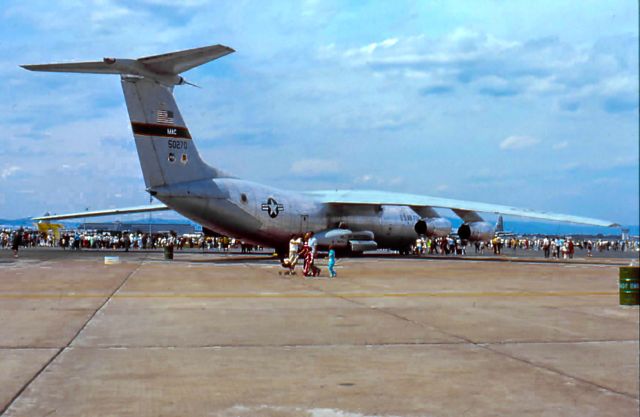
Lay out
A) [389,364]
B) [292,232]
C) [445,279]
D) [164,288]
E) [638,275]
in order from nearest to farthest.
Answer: [389,364] → [638,275] → [164,288] → [445,279] → [292,232]

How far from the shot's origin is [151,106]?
2603 cm

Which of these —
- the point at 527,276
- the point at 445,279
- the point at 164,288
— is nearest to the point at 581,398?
the point at 164,288

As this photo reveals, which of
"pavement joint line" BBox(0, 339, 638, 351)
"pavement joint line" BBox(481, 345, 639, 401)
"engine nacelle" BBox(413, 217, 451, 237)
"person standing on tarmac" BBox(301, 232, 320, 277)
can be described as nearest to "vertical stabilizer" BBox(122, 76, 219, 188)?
"person standing on tarmac" BBox(301, 232, 320, 277)

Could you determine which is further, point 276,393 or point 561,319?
point 561,319

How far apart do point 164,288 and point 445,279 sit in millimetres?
7925

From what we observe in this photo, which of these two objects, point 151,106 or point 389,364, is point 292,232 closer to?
point 151,106

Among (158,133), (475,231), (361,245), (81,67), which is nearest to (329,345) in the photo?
(81,67)

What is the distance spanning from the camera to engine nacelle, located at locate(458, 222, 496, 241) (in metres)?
34.7

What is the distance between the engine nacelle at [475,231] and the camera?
34688 millimetres

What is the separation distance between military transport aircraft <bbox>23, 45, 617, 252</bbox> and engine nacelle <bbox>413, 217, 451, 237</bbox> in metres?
0.04

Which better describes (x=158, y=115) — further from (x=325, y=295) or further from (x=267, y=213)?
(x=325, y=295)

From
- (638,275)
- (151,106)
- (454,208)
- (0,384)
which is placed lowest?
(0,384)

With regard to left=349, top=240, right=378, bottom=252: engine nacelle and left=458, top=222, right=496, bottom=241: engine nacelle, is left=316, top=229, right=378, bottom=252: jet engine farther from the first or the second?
left=458, top=222, right=496, bottom=241: engine nacelle

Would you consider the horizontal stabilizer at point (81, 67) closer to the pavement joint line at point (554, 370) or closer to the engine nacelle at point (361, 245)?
the engine nacelle at point (361, 245)
